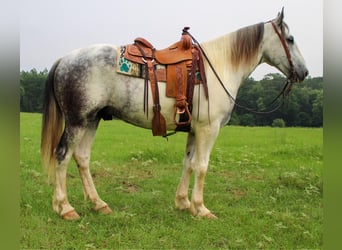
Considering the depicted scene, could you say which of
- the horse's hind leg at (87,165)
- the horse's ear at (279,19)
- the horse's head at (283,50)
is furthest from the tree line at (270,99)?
→ the horse's hind leg at (87,165)

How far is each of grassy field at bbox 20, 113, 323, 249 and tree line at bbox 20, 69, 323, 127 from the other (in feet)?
7.79

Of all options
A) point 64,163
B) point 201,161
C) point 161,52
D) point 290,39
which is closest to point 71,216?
point 64,163

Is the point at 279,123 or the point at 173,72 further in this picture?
the point at 279,123

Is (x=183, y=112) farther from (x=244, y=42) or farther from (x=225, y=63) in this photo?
(x=244, y=42)

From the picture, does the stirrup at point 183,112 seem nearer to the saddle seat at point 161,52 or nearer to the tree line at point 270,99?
the saddle seat at point 161,52

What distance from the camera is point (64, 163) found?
14.2ft

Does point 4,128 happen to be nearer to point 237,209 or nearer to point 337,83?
point 337,83

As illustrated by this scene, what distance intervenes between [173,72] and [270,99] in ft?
26.5

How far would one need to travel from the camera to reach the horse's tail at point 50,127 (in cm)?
442

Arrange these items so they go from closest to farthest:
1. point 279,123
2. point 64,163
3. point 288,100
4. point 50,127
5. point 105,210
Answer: point 64,163, point 50,127, point 105,210, point 288,100, point 279,123

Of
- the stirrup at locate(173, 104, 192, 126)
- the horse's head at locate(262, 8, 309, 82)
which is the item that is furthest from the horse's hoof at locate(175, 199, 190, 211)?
the horse's head at locate(262, 8, 309, 82)

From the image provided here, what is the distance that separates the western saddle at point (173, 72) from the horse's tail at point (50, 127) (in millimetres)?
1099

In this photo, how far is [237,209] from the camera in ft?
15.7

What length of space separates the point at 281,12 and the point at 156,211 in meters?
3.27
